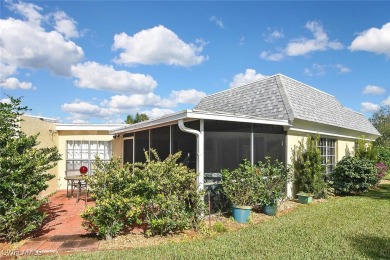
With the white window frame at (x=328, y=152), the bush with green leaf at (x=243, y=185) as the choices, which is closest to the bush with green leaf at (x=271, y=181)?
the bush with green leaf at (x=243, y=185)

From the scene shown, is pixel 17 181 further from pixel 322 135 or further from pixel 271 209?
pixel 322 135

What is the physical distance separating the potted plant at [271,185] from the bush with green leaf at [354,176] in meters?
4.85

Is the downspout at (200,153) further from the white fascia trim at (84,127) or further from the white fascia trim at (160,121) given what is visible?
the white fascia trim at (84,127)

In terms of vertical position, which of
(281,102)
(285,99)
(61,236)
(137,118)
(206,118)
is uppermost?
(137,118)

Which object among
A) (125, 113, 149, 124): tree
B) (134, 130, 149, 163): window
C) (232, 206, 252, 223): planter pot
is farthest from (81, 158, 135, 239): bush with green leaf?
(125, 113, 149, 124): tree

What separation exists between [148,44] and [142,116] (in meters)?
27.8

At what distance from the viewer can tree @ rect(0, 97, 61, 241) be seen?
5.48 metres

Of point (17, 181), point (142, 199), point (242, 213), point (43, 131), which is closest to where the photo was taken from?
point (17, 181)

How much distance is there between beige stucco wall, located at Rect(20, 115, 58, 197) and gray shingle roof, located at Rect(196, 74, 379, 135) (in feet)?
25.3

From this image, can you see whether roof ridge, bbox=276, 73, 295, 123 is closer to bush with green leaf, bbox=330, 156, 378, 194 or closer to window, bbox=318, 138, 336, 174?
window, bbox=318, 138, 336, 174

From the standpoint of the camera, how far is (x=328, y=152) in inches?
523

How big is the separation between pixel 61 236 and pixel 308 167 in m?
8.73

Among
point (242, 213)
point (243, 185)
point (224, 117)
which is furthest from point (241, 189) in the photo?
point (224, 117)

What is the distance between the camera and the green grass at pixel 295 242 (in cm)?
493
